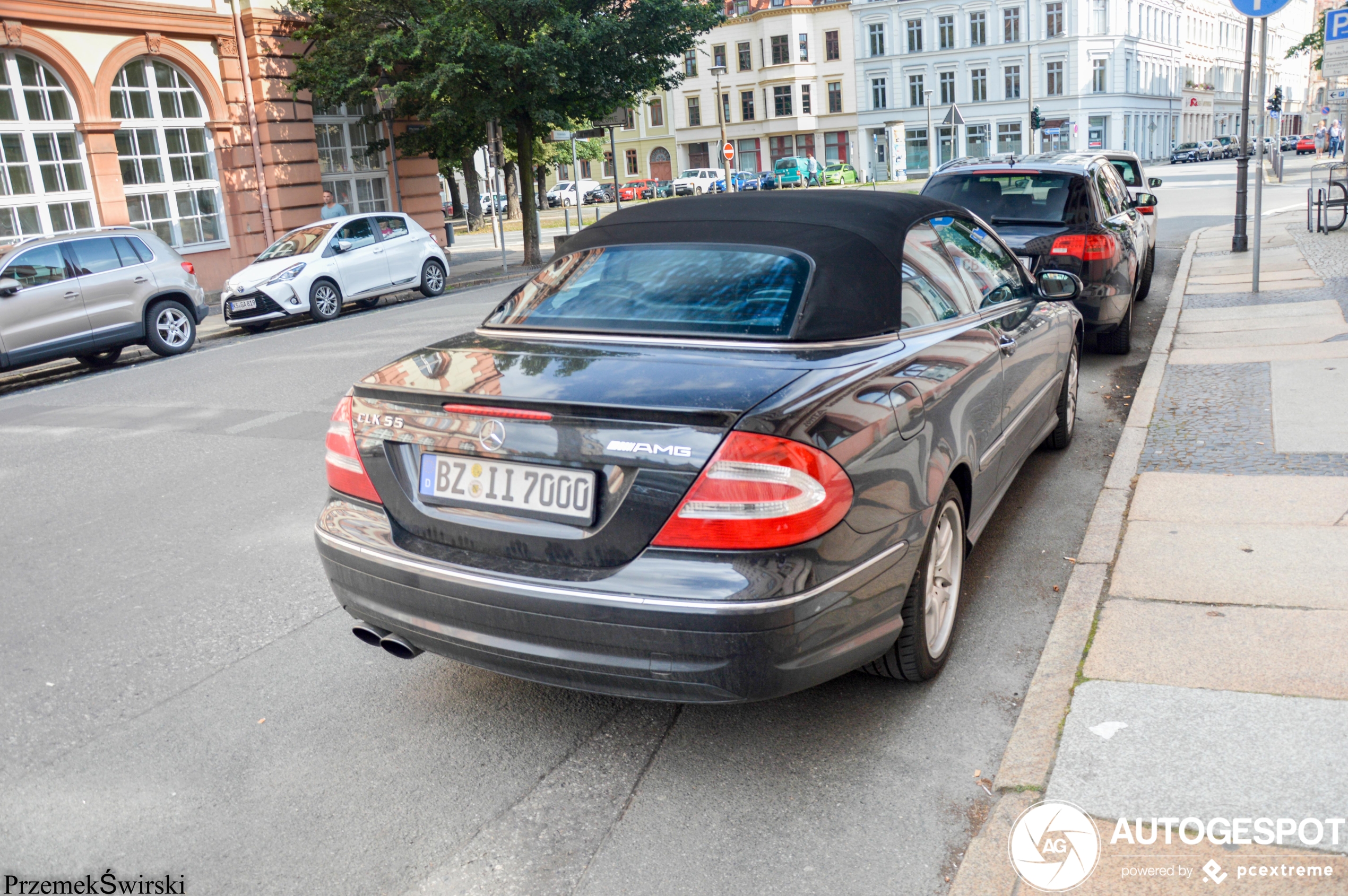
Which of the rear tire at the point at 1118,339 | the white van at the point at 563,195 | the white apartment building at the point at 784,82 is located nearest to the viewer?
the rear tire at the point at 1118,339

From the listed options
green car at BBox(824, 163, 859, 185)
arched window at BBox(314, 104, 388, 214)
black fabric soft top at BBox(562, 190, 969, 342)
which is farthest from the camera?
green car at BBox(824, 163, 859, 185)

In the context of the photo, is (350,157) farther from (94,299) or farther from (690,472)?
(690,472)

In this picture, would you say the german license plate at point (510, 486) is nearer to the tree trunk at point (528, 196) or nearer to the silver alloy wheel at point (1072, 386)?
the silver alloy wheel at point (1072, 386)

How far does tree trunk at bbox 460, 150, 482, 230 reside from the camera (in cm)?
4609

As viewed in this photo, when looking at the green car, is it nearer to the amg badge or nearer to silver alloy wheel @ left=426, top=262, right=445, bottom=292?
silver alloy wheel @ left=426, top=262, right=445, bottom=292

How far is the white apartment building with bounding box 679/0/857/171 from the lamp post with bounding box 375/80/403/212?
55.6m

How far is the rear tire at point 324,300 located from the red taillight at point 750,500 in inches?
598

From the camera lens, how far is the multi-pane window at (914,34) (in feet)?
260

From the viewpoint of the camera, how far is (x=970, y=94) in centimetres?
7869

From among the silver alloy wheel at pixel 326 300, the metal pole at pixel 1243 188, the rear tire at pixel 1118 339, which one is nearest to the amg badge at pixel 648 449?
the rear tire at pixel 1118 339

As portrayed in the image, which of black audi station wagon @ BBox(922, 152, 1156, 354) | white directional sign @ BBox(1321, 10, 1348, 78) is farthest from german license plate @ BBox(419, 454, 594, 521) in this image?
white directional sign @ BBox(1321, 10, 1348, 78)

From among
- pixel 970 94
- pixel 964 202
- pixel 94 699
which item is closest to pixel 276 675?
pixel 94 699

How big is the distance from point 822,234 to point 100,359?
13.5 meters

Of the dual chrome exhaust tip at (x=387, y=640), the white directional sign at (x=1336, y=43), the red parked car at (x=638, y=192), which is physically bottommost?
the dual chrome exhaust tip at (x=387, y=640)
